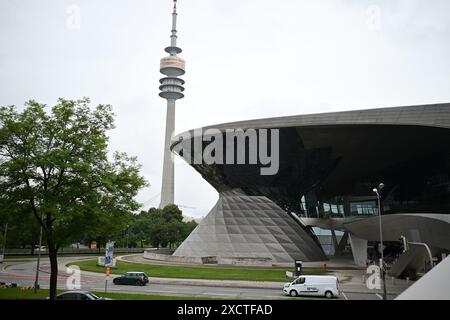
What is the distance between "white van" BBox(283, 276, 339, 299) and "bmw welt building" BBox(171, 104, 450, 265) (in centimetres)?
1596

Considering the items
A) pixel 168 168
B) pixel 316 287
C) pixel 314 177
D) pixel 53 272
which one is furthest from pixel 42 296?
pixel 168 168

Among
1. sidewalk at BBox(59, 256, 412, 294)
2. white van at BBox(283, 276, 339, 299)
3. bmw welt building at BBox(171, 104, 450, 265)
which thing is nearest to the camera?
white van at BBox(283, 276, 339, 299)

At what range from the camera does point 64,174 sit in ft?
67.3

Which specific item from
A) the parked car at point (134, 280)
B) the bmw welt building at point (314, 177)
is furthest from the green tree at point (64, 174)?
the bmw welt building at point (314, 177)

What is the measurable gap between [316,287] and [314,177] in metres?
33.1

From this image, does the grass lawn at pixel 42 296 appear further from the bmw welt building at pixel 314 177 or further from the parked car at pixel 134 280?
the bmw welt building at pixel 314 177

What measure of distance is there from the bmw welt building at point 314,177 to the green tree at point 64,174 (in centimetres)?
2859

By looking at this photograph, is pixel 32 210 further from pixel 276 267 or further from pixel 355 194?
pixel 355 194

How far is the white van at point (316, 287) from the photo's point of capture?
24375mm

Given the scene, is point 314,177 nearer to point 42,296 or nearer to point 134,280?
point 134,280

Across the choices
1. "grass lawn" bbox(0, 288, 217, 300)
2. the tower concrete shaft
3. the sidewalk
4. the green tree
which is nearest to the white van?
the sidewalk

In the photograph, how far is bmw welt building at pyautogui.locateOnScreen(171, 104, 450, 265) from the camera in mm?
43219

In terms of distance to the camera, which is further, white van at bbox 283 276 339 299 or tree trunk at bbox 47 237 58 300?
white van at bbox 283 276 339 299

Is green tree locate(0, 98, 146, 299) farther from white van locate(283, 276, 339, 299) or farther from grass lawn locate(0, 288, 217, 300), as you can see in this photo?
white van locate(283, 276, 339, 299)
